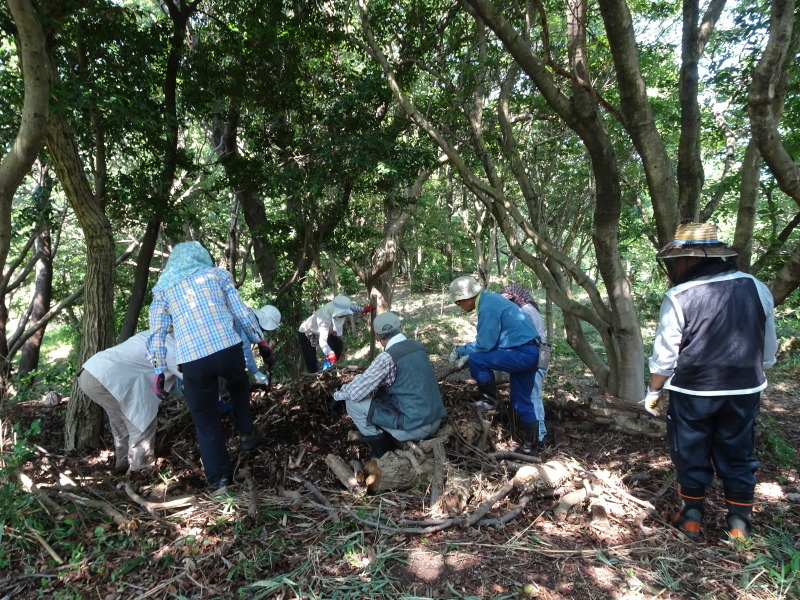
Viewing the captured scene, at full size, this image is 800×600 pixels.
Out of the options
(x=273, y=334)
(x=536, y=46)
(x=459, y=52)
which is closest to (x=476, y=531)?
(x=273, y=334)

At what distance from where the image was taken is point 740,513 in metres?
2.57

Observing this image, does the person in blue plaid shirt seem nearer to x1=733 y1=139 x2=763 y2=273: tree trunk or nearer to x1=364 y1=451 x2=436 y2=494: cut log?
x1=364 y1=451 x2=436 y2=494: cut log

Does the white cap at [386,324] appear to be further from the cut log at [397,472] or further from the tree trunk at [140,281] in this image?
the tree trunk at [140,281]

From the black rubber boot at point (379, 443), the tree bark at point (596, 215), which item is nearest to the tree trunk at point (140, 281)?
the tree bark at point (596, 215)

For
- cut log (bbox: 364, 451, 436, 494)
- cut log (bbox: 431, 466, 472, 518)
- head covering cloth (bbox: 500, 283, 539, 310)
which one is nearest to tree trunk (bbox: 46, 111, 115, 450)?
cut log (bbox: 364, 451, 436, 494)

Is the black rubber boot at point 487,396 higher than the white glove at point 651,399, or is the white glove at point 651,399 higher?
the white glove at point 651,399

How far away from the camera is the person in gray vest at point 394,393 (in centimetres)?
353

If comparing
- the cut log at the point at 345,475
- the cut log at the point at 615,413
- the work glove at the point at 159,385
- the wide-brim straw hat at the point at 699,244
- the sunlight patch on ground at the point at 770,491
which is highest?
the wide-brim straw hat at the point at 699,244

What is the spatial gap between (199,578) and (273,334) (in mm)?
5006

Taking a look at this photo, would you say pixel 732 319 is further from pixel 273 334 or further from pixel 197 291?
pixel 273 334

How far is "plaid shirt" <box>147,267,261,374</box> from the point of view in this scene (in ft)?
10.5

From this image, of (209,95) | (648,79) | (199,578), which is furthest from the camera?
(648,79)

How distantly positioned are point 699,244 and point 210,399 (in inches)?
135

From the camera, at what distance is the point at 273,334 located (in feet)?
23.5
